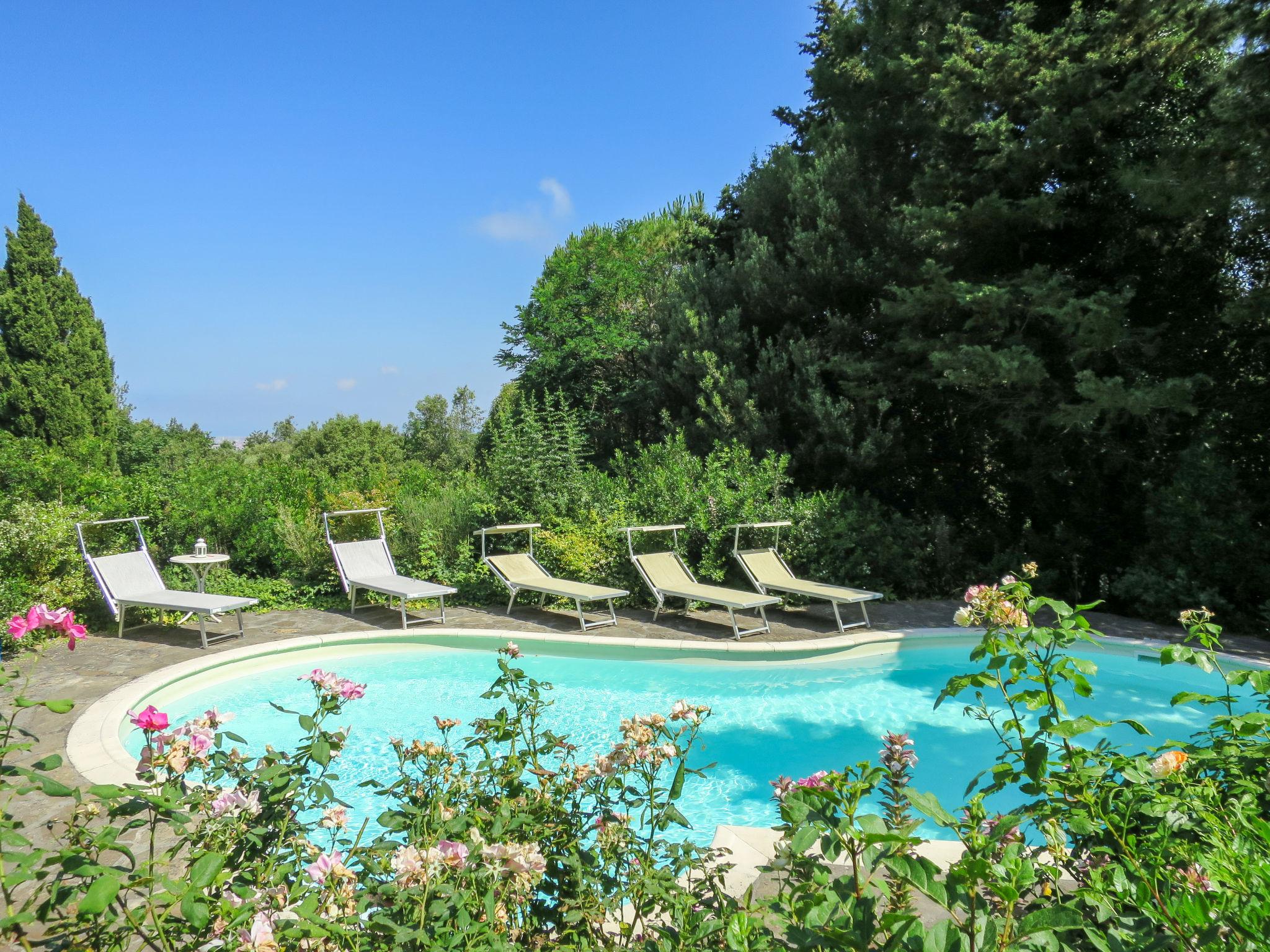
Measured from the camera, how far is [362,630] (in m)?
7.73

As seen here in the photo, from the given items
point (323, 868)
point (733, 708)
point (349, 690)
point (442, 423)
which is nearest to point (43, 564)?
point (733, 708)

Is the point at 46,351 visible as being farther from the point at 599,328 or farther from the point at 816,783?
the point at 816,783

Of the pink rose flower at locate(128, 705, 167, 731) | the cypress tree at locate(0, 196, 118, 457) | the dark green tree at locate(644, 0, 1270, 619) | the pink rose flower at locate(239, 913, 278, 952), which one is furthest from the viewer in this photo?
the cypress tree at locate(0, 196, 118, 457)

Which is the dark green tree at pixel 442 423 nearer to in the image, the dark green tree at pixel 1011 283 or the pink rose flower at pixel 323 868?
the dark green tree at pixel 1011 283

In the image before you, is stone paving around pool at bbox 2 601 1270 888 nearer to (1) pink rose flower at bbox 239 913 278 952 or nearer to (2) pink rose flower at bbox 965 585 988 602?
(1) pink rose flower at bbox 239 913 278 952

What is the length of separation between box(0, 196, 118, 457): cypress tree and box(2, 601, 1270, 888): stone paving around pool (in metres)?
15.9

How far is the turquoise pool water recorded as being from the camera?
4.80 m

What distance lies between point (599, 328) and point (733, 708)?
1262cm

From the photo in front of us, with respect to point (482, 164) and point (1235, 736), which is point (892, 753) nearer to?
point (1235, 736)

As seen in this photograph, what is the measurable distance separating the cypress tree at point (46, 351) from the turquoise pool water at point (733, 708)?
17968 mm

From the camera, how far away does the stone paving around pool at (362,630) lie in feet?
18.6

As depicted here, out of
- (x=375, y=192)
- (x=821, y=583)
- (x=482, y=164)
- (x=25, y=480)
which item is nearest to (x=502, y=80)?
(x=482, y=164)

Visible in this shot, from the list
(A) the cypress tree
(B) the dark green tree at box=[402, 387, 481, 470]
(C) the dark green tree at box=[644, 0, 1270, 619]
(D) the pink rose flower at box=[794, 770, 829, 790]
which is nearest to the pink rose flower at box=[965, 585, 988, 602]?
(D) the pink rose flower at box=[794, 770, 829, 790]

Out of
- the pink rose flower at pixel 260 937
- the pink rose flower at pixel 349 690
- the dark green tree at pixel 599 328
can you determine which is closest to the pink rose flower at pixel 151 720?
the pink rose flower at pixel 349 690
